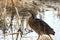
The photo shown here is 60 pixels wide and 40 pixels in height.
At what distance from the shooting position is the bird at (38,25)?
5.73 ft

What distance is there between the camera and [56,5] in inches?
74.7

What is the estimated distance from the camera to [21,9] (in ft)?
5.88

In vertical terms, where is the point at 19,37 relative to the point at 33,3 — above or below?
below

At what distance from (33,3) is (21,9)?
12 cm

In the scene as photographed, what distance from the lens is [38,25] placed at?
178cm

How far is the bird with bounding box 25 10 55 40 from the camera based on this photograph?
1746 mm

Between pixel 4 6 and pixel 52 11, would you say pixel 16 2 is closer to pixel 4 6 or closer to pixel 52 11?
pixel 4 6

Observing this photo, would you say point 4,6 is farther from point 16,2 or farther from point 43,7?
point 43,7

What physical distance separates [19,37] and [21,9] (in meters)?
0.25

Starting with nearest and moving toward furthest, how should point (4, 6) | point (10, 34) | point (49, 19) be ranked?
point (10, 34) < point (4, 6) < point (49, 19)

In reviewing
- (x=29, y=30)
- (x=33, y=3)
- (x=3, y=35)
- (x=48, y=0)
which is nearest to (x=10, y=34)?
(x=3, y=35)

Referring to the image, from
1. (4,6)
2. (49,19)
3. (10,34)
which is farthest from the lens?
(49,19)

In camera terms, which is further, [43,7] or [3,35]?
[43,7]

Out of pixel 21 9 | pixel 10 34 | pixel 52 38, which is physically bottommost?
pixel 52 38
